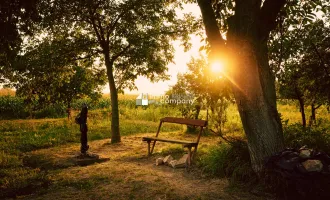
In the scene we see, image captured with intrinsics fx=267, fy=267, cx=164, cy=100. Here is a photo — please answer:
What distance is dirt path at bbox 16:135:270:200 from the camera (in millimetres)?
5438

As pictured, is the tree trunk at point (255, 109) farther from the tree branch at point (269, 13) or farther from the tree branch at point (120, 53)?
the tree branch at point (120, 53)

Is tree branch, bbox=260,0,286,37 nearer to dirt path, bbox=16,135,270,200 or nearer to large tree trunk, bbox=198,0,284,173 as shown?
large tree trunk, bbox=198,0,284,173

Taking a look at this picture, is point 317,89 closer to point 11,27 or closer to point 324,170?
point 324,170

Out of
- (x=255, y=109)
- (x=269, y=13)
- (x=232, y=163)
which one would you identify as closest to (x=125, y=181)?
(x=232, y=163)

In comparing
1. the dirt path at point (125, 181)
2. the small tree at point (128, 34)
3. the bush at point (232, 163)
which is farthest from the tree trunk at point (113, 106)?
the bush at point (232, 163)

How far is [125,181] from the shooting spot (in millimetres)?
6402

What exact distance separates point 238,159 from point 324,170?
201 cm

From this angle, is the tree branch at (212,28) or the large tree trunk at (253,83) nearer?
the large tree trunk at (253,83)

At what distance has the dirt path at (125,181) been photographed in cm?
544

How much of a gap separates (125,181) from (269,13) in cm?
495

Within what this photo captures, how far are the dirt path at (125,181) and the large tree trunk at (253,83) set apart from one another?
3.63ft

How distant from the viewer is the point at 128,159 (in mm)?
9055

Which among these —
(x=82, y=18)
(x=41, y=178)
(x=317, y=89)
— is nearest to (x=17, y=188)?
(x=41, y=178)

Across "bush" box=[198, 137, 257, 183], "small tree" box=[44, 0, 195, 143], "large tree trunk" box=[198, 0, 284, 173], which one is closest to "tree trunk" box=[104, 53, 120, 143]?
"small tree" box=[44, 0, 195, 143]
